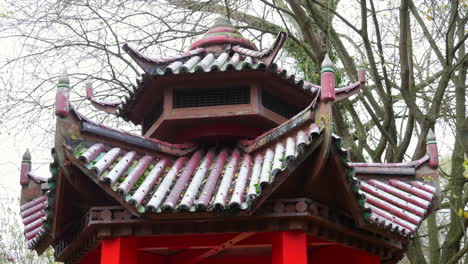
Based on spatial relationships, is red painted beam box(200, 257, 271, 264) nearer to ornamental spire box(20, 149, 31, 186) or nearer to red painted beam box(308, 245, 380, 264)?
red painted beam box(308, 245, 380, 264)

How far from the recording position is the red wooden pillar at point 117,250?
5.38 meters

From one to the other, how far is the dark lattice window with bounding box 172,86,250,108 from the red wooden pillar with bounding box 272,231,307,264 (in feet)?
5.45

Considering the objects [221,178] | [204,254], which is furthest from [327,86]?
[204,254]

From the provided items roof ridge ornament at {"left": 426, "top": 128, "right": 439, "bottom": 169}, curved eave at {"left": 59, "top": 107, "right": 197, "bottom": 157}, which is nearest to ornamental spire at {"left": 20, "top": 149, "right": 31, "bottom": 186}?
curved eave at {"left": 59, "top": 107, "right": 197, "bottom": 157}

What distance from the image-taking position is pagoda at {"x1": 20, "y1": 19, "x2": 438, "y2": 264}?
203 inches

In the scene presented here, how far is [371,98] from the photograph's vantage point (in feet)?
34.4

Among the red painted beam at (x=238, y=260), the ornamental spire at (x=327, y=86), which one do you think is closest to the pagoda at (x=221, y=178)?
the ornamental spire at (x=327, y=86)

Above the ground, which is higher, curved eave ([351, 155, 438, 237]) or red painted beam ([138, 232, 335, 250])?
curved eave ([351, 155, 438, 237])

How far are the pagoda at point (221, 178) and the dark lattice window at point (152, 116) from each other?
0.08 ft

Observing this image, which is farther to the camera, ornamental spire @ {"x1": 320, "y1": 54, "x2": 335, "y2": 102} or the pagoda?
the pagoda

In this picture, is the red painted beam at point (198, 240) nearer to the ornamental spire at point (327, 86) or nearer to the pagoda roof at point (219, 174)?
the pagoda roof at point (219, 174)

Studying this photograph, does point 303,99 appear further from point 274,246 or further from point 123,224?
point 123,224

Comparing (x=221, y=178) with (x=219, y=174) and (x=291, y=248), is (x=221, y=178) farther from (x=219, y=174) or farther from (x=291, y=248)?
(x=291, y=248)

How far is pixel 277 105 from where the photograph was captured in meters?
6.82
